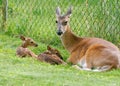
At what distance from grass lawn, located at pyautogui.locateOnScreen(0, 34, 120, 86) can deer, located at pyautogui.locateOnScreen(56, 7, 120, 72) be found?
31 cm

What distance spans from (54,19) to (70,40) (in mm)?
1546

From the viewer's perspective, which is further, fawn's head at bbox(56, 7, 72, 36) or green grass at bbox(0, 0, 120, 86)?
fawn's head at bbox(56, 7, 72, 36)

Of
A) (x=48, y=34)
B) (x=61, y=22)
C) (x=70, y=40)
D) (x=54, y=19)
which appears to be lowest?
(x=48, y=34)

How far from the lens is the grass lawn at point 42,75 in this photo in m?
7.67

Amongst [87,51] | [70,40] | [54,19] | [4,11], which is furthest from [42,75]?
[4,11]

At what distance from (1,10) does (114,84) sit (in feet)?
18.8

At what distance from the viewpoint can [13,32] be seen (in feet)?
42.0

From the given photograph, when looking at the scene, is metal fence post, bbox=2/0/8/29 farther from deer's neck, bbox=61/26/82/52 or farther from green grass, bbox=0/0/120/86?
deer's neck, bbox=61/26/82/52

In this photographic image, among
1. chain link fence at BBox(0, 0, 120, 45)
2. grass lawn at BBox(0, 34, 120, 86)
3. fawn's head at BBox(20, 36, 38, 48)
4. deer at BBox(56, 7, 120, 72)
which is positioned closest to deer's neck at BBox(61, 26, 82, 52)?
deer at BBox(56, 7, 120, 72)

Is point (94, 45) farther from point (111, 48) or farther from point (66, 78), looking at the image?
point (66, 78)

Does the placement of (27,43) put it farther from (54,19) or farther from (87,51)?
(54,19)

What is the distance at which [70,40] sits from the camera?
37.0 ft

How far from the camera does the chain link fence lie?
1170 cm

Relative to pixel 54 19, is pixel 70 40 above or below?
below
